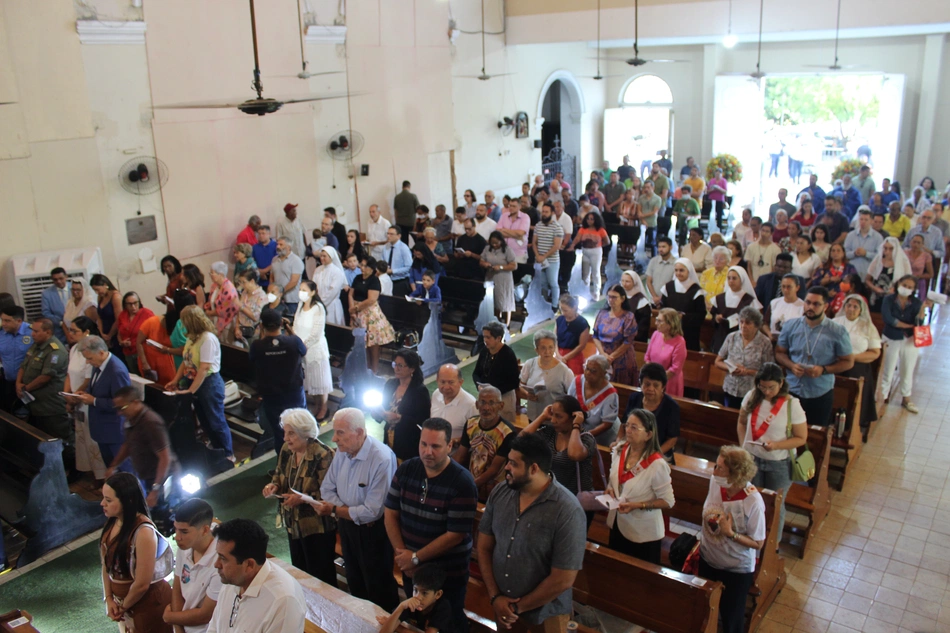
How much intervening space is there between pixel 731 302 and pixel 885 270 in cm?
256

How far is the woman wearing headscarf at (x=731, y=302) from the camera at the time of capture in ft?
24.0

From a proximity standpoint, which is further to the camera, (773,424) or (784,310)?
(784,310)

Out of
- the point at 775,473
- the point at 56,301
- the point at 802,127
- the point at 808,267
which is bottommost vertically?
the point at 775,473

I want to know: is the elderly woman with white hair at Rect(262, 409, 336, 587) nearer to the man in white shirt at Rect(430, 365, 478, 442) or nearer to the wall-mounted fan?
the man in white shirt at Rect(430, 365, 478, 442)

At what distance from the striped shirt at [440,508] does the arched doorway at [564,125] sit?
51.3 ft

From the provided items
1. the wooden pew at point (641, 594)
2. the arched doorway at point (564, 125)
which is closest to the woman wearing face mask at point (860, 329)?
the wooden pew at point (641, 594)

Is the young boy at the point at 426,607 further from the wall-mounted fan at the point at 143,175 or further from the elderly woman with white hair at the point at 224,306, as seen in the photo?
the wall-mounted fan at the point at 143,175

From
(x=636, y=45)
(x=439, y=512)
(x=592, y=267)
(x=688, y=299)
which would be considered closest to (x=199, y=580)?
(x=439, y=512)

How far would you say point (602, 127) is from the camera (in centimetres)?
2039

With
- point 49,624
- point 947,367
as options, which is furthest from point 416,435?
point 947,367

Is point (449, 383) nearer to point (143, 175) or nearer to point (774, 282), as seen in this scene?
point (774, 282)

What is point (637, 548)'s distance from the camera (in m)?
4.58

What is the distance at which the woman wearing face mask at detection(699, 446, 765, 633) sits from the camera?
168 inches

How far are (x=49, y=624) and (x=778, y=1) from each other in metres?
12.7
